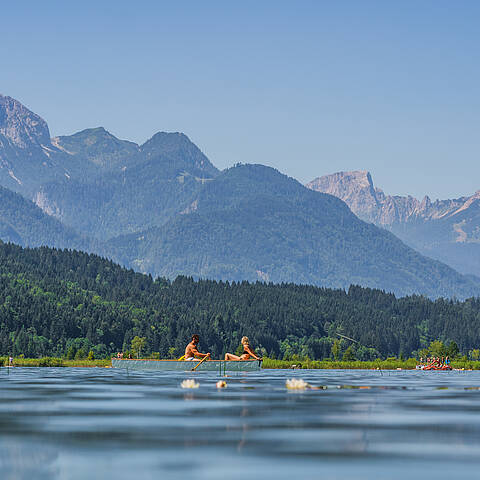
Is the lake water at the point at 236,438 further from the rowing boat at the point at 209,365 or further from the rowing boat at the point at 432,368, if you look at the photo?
the rowing boat at the point at 432,368

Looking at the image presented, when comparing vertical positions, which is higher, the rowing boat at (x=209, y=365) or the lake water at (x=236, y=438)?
the rowing boat at (x=209, y=365)

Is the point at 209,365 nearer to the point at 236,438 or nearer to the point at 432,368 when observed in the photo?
the point at 432,368

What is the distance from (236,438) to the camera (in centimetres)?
3572

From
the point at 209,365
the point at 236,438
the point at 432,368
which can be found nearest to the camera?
the point at 236,438

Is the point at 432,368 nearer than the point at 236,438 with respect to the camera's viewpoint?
No

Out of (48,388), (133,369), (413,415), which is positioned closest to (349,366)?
(133,369)

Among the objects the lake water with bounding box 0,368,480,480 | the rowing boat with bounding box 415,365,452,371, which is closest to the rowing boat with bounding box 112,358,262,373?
the lake water with bounding box 0,368,480,480

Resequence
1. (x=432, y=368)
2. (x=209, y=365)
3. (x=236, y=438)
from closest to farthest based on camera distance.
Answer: (x=236, y=438)
(x=209, y=365)
(x=432, y=368)

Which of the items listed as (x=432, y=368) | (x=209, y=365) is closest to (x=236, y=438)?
(x=209, y=365)

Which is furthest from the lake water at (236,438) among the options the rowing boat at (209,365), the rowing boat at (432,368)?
the rowing boat at (432,368)

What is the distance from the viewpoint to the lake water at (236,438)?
28875 millimetres

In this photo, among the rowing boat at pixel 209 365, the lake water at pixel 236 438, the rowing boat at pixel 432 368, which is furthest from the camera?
the rowing boat at pixel 432 368

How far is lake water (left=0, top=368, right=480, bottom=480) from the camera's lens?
28875mm

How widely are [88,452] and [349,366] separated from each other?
16124cm
